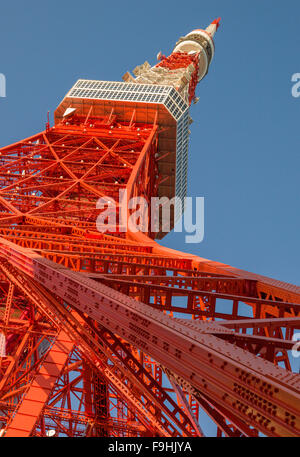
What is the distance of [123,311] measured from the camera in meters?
7.41

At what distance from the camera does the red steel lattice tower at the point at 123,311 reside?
5.60 m

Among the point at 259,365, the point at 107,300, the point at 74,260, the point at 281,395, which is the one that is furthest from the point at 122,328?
the point at 74,260

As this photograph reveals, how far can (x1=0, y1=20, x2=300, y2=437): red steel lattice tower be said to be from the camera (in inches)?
220

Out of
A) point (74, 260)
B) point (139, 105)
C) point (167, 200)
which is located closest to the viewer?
point (74, 260)

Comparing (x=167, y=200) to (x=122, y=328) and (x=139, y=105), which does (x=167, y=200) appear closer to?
(x=139, y=105)

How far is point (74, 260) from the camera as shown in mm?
13523

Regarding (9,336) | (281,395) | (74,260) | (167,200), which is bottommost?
(9,336)

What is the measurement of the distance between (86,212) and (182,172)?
28472 mm

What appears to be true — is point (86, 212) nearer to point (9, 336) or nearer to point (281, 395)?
point (9, 336)

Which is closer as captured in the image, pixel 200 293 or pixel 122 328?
pixel 122 328

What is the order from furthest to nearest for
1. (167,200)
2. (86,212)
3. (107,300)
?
(167,200)
(86,212)
(107,300)
